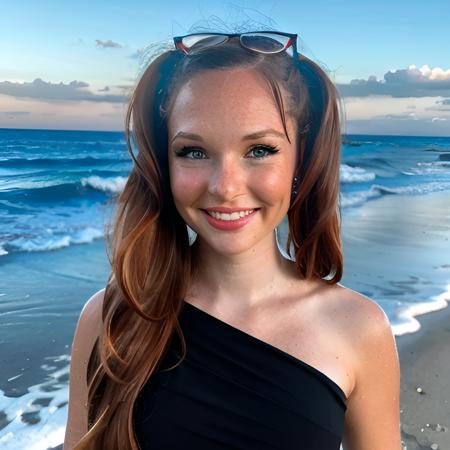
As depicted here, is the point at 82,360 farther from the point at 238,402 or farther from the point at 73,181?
the point at 73,181

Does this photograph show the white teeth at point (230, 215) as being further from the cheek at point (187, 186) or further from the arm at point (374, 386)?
the arm at point (374, 386)

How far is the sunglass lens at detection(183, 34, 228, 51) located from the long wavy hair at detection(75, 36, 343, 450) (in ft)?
0.14

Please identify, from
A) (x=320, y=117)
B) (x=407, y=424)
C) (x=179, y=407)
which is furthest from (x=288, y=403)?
(x=407, y=424)

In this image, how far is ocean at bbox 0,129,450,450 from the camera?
14.8 ft

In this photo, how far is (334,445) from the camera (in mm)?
1911

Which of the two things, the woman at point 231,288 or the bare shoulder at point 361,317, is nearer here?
the woman at point 231,288

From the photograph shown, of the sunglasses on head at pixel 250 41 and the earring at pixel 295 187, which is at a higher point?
the sunglasses on head at pixel 250 41

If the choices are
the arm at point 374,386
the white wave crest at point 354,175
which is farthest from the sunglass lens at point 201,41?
the white wave crest at point 354,175

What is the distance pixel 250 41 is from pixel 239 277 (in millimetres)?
833

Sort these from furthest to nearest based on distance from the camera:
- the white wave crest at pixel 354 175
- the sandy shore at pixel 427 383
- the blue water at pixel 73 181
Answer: the white wave crest at pixel 354 175, the blue water at pixel 73 181, the sandy shore at pixel 427 383

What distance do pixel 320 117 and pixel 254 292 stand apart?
0.68 metres

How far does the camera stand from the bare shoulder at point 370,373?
1960 mm

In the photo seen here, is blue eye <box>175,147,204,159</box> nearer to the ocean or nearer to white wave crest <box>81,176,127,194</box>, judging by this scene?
the ocean

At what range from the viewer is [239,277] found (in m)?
2.11
